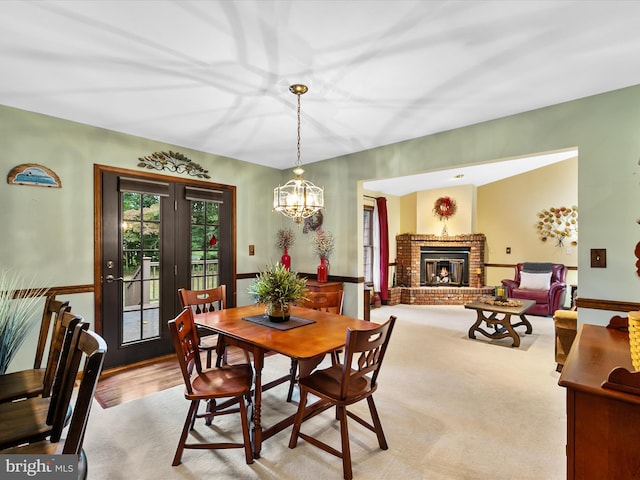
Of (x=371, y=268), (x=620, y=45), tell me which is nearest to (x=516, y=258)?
(x=371, y=268)

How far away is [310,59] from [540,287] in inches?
244

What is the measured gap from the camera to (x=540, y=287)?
6148 millimetres

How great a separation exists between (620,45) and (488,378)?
2.84 metres

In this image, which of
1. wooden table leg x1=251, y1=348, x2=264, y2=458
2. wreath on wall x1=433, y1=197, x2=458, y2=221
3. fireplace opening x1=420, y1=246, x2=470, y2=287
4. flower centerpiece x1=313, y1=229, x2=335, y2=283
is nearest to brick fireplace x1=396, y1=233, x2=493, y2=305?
fireplace opening x1=420, y1=246, x2=470, y2=287

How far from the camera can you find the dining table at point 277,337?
6.29ft

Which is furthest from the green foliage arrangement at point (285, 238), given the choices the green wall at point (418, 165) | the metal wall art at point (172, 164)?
the metal wall art at point (172, 164)

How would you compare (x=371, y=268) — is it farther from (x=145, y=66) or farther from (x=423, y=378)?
(x=145, y=66)

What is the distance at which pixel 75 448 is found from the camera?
1.10m

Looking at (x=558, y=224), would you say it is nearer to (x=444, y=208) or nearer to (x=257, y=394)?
(x=444, y=208)

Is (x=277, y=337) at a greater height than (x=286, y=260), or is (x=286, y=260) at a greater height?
(x=286, y=260)

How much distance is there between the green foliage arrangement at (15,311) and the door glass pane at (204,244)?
4.94ft

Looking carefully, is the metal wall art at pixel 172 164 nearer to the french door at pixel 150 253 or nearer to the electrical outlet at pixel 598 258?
A: the french door at pixel 150 253

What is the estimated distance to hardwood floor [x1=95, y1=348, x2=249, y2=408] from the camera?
282cm

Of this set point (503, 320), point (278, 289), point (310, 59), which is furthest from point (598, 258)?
point (310, 59)
